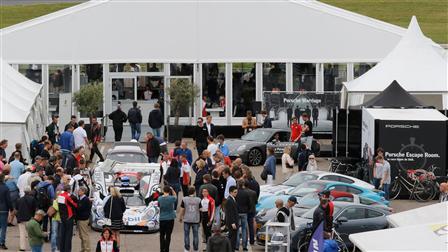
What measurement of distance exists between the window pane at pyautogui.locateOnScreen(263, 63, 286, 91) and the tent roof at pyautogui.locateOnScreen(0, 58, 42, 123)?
313 inches

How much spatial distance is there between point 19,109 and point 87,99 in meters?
8.32

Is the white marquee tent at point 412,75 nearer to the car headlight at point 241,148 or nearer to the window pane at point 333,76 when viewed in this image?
the car headlight at point 241,148

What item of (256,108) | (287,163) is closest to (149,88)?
(256,108)

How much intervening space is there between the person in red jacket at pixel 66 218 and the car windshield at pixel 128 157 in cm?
750

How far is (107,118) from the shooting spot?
4500 cm

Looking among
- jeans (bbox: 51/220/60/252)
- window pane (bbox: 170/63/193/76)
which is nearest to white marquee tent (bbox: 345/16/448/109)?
window pane (bbox: 170/63/193/76)

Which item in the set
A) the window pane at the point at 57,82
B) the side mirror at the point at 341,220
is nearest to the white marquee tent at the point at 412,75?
the window pane at the point at 57,82

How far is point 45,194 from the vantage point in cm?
2662

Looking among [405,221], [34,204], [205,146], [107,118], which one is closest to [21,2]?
[107,118]

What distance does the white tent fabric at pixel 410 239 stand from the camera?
53.1ft

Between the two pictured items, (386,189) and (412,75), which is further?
(412,75)

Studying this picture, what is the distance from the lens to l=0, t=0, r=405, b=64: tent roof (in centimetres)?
4559

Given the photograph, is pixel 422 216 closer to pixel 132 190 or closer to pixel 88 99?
pixel 132 190

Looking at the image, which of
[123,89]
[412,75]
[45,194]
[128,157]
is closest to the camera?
[45,194]
